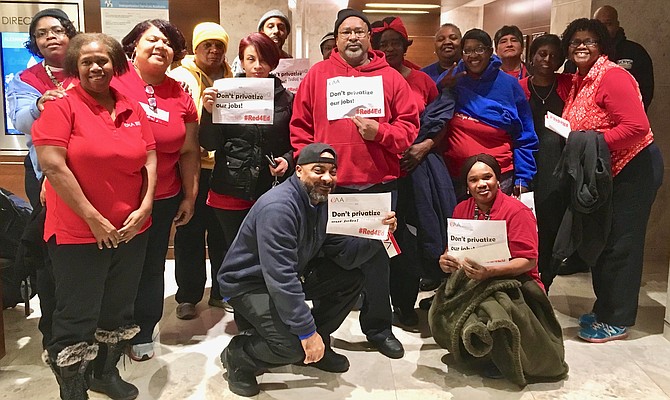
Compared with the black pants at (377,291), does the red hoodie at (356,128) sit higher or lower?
higher

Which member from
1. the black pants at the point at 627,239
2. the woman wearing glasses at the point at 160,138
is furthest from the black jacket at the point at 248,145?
the black pants at the point at 627,239

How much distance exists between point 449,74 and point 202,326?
194 centimetres

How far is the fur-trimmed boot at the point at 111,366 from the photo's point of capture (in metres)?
2.48

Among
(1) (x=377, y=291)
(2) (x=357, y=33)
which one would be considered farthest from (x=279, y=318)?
(2) (x=357, y=33)

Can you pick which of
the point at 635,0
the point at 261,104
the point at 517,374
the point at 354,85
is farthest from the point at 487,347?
the point at 635,0

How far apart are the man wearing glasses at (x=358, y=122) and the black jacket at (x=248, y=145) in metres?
0.13

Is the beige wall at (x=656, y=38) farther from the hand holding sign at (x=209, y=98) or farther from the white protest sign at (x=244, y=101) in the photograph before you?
the hand holding sign at (x=209, y=98)

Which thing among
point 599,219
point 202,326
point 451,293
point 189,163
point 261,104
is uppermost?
point 261,104

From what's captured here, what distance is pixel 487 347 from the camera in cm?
265

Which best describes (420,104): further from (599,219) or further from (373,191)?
(599,219)

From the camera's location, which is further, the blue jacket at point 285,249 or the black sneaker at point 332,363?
the black sneaker at point 332,363

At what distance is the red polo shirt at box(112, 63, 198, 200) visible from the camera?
2.57 meters

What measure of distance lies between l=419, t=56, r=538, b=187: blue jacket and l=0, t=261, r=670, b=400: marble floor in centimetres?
98

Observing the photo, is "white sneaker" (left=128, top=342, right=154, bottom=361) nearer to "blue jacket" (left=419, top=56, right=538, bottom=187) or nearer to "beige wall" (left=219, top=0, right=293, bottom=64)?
"blue jacket" (left=419, top=56, right=538, bottom=187)
